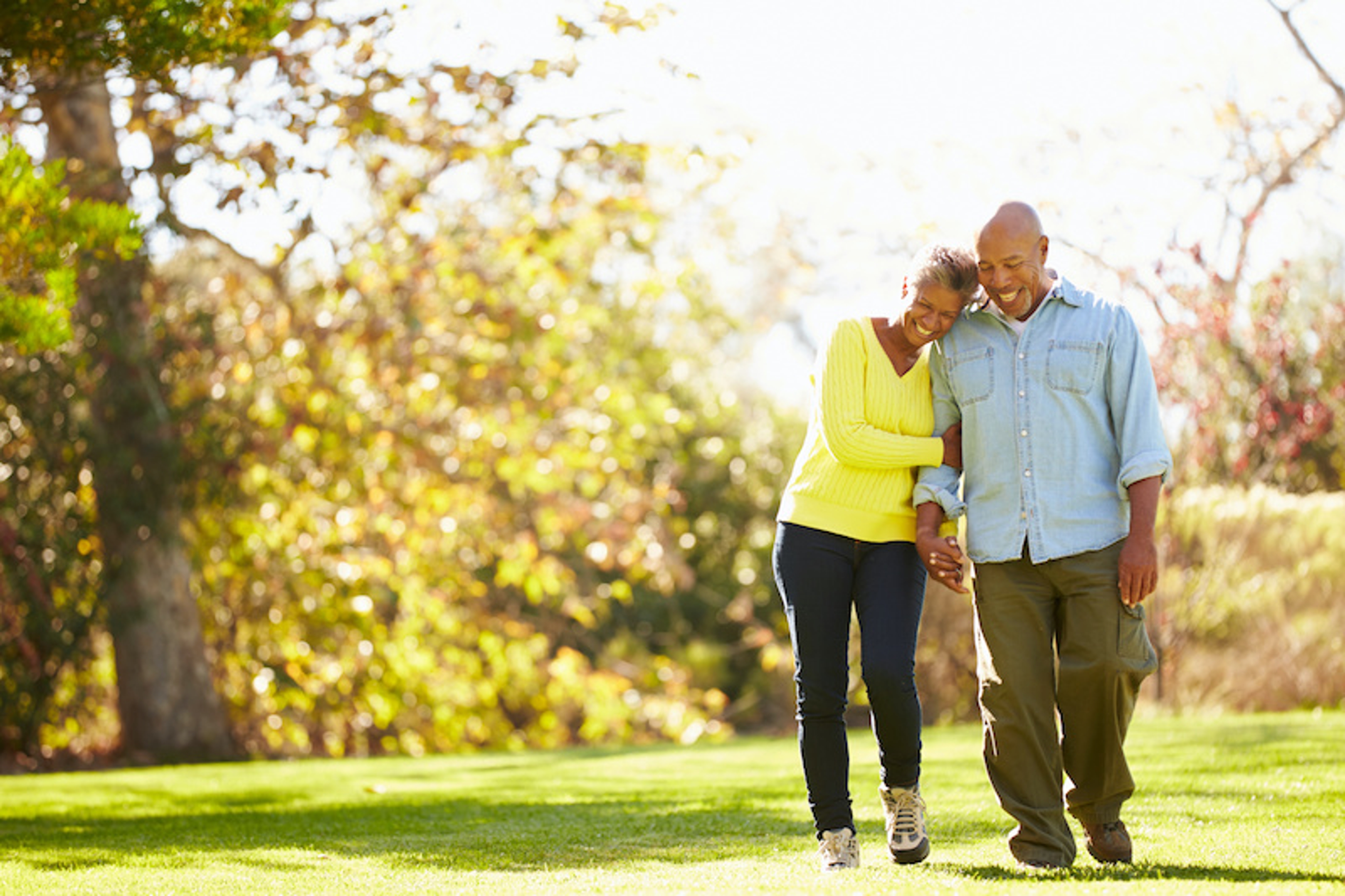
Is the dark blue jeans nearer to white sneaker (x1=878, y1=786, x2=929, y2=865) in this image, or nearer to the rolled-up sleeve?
white sneaker (x1=878, y1=786, x2=929, y2=865)

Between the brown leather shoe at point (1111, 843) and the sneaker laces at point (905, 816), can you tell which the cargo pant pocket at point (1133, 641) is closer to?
the brown leather shoe at point (1111, 843)

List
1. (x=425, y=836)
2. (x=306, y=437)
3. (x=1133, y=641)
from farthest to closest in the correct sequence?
(x=306, y=437) < (x=425, y=836) < (x=1133, y=641)

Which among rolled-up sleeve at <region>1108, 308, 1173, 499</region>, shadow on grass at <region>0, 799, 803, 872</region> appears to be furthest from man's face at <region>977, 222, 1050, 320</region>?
shadow on grass at <region>0, 799, 803, 872</region>

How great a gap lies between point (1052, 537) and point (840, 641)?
658 mm

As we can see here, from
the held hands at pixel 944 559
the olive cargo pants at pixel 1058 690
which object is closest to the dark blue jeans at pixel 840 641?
the held hands at pixel 944 559

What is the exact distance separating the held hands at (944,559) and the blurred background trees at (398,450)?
5088 millimetres

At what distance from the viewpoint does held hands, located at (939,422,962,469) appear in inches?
163

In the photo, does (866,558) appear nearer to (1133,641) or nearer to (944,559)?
(944,559)

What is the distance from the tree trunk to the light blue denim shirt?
761 cm

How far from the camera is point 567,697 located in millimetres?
12812

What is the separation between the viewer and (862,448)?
158 inches

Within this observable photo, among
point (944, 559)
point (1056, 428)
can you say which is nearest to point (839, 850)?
point (944, 559)

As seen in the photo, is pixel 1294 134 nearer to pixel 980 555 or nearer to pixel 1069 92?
pixel 1069 92

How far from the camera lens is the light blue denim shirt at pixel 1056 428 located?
12.7 ft
